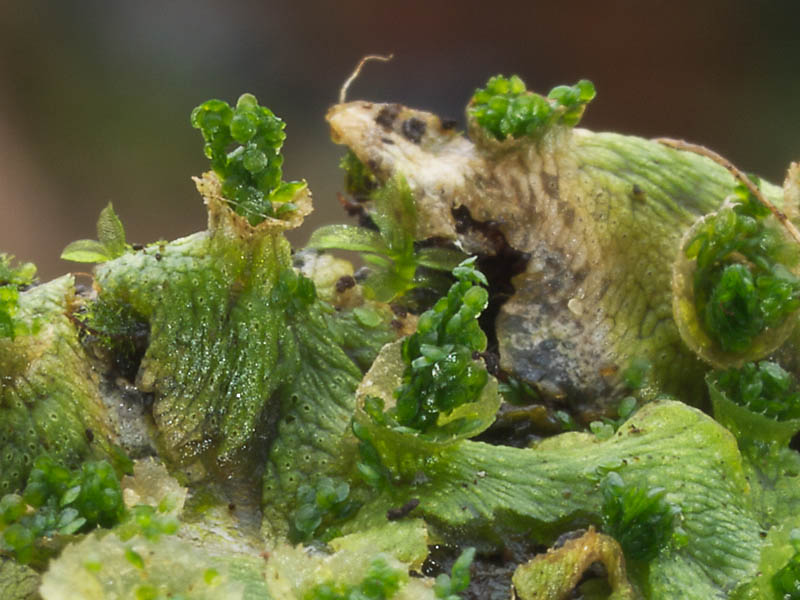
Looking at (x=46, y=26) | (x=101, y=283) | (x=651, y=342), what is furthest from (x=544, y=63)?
(x=101, y=283)

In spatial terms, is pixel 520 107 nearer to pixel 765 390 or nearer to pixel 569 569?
pixel 765 390

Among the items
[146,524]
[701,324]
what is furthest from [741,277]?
[146,524]

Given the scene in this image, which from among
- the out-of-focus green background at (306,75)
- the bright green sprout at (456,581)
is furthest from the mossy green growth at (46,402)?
the out-of-focus green background at (306,75)

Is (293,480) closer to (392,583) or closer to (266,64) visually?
(392,583)

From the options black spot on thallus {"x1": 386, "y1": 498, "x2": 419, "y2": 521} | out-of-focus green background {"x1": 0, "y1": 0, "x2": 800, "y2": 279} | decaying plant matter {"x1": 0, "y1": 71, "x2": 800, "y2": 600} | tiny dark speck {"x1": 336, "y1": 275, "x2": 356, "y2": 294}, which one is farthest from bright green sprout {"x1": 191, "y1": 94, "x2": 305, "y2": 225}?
out-of-focus green background {"x1": 0, "y1": 0, "x2": 800, "y2": 279}

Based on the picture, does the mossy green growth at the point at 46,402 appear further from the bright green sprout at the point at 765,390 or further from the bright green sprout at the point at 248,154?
the bright green sprout at the point at 765,390

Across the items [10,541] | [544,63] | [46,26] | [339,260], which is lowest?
[10,541]

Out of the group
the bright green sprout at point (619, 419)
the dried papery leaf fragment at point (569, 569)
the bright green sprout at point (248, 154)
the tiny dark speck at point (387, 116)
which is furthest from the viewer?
the tiny dark speck at point (387, 116)
